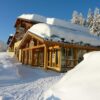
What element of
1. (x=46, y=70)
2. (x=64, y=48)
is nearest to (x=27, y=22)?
(x=64, y=48)

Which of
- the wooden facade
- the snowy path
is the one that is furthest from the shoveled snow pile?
the wooden facade

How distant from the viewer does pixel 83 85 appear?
25.6 feet

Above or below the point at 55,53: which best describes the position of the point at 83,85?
below

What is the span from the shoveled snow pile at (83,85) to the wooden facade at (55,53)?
36.1 feet

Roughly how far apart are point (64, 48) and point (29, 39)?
5.47 metres

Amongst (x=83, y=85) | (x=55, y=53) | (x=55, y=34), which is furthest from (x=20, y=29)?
(x=83, y=85)

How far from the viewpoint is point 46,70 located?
20.0 metres

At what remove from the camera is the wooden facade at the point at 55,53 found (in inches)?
815

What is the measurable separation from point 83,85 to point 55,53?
14417 mm

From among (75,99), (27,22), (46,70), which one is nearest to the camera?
(75,99)

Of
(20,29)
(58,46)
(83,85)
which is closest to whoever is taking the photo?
(83,85)

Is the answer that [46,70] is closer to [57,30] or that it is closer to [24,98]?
[57,30]

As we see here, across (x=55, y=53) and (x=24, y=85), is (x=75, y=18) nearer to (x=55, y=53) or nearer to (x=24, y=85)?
(x=55, y=53)

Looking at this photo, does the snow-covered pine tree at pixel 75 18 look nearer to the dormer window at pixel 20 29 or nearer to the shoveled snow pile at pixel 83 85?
the dormer window at pixel 20 29
